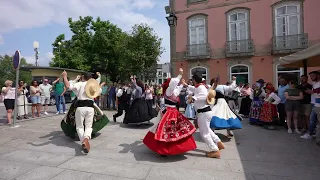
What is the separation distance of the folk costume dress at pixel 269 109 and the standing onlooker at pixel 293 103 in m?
0.53

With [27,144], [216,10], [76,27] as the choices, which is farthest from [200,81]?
[76,27]

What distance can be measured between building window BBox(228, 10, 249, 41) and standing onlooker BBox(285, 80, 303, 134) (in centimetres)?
977

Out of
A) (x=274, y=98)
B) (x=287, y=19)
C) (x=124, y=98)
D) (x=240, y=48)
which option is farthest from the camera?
(x=240, y=48)

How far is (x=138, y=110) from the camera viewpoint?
7195 millimetres

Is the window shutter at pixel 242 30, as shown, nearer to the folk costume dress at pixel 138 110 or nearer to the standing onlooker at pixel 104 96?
the standing onlooker at pixel 104 96

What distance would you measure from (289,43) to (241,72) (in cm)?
342

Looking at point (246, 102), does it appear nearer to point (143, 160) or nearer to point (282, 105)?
point (282, 105)

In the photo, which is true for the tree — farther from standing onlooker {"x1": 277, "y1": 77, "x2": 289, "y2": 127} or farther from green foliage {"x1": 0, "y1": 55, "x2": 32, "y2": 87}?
green foliage {"x1": 0, "y1": 55, "x2": 32, "y2": 87}

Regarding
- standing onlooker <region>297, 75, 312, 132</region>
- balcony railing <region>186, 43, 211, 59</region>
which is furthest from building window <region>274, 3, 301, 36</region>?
standing onlooker <region>297, 75, 312, 132</region>

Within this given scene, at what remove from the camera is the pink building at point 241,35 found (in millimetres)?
14125

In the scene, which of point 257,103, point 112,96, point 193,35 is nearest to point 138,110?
point 257,103

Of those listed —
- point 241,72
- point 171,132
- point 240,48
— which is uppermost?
point 240,48

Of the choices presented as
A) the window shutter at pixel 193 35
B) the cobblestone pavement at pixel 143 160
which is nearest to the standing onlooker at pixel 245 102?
the cobblestone pavement at pixel 143 160

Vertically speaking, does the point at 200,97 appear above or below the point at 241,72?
below
